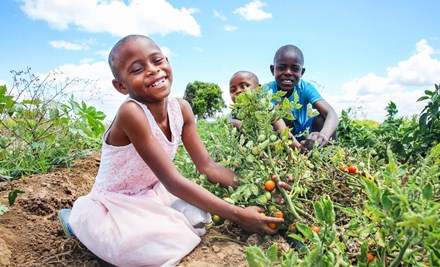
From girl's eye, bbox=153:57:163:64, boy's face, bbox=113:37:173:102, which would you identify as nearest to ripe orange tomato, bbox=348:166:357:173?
boy's face, bbox=113:37:173:102

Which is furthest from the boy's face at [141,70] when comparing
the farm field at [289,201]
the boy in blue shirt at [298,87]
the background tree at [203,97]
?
the background tree at [203,97]

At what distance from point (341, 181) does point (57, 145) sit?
10.2 ft

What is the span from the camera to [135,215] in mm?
2102

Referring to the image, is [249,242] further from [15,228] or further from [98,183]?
[15,228]

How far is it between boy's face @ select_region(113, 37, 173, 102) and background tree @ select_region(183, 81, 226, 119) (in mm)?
27977

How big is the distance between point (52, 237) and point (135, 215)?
0.75 meters

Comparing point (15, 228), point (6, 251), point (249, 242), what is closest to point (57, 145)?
point (15, 228)

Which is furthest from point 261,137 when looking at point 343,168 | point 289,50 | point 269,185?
point 289,50

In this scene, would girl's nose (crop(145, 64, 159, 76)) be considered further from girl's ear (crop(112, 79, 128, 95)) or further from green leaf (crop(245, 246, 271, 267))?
green leaf (crop(245, 246, 271, 267))

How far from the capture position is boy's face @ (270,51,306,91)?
367 cm

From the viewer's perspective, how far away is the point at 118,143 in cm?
222

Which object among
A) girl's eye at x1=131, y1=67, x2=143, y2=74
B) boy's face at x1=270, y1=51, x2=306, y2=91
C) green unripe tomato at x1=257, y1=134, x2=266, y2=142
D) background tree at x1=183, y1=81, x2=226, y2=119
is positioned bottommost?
green unripe tomato at x1=257, y1=134, x2=266, y2=142

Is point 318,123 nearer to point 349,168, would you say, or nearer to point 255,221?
point 349,168

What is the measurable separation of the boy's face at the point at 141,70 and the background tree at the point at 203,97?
1101 inches
